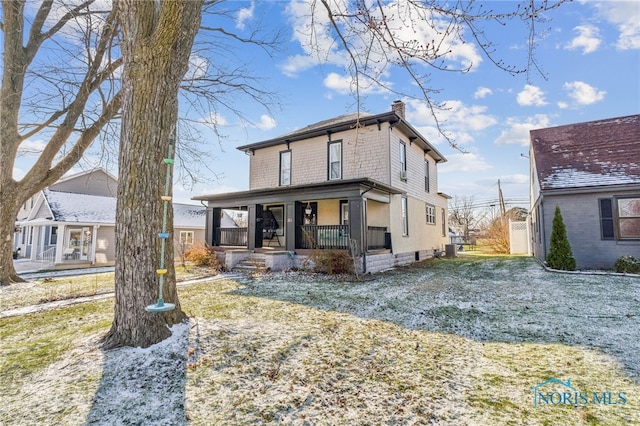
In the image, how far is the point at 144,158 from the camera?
3.78m

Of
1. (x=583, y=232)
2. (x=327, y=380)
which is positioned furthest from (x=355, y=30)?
(x=583, y=232)

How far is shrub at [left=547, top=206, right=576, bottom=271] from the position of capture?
10.6m

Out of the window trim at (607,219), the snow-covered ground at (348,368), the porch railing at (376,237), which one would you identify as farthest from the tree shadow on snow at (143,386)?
the window trim at (607,219)

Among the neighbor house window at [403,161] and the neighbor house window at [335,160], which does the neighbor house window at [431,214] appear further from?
the neighbor house window at [335,160]

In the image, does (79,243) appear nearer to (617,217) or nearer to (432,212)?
(432,212)

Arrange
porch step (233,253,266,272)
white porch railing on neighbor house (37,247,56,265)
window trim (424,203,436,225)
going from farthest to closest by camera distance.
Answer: white porch railing on neighbor house (37,247,56,265)
window trim (424,203,436,225)
porch step (233,253,266,272)

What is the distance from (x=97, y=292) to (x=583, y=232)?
1541cm

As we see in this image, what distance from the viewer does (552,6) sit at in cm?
357

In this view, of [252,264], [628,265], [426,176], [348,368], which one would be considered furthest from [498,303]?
[426,176]

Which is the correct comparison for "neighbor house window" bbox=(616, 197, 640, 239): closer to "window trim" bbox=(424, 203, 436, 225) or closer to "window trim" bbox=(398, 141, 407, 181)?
"window trim" bbox=(398, 141, 407, 181)

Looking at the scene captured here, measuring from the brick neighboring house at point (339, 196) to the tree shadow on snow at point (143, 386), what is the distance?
7466 mm

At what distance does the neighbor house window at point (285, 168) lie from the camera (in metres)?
15.1

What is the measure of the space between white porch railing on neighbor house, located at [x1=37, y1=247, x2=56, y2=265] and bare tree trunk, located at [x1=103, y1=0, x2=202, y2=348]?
18.8m

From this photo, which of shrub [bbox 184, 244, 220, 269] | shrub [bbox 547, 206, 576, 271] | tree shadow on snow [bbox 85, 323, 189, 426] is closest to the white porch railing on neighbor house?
shrub [bbox 184, 244, 220, 269]
